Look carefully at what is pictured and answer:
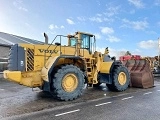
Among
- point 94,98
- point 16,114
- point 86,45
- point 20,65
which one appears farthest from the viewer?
point 86,45

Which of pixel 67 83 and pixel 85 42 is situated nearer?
pixel 67 83

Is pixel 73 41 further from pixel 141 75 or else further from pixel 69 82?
pixel 141 75

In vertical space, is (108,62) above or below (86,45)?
below

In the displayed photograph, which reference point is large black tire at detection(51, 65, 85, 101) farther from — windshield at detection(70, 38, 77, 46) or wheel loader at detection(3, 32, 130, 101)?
windshield at detection(70, 38, 77, 46)

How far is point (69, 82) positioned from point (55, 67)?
0.78 metres

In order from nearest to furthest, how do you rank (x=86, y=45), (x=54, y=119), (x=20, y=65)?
(x=54, y=119) < (x=20, y=65) < (x=86, y=45)

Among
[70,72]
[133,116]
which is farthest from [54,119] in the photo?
[70,72]

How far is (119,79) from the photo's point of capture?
10.0 metres

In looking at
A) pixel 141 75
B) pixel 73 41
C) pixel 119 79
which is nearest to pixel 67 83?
pixel 73 41

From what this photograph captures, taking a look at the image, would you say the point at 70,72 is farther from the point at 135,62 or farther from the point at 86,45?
the point at 135,62

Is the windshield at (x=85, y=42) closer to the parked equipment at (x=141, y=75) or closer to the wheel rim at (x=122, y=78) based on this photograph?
the wheel rim at (x=122, y=78)

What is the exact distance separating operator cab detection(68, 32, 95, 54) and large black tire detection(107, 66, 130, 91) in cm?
158

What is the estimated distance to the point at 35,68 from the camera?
7.75 m

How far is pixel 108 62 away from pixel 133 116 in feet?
14.9
